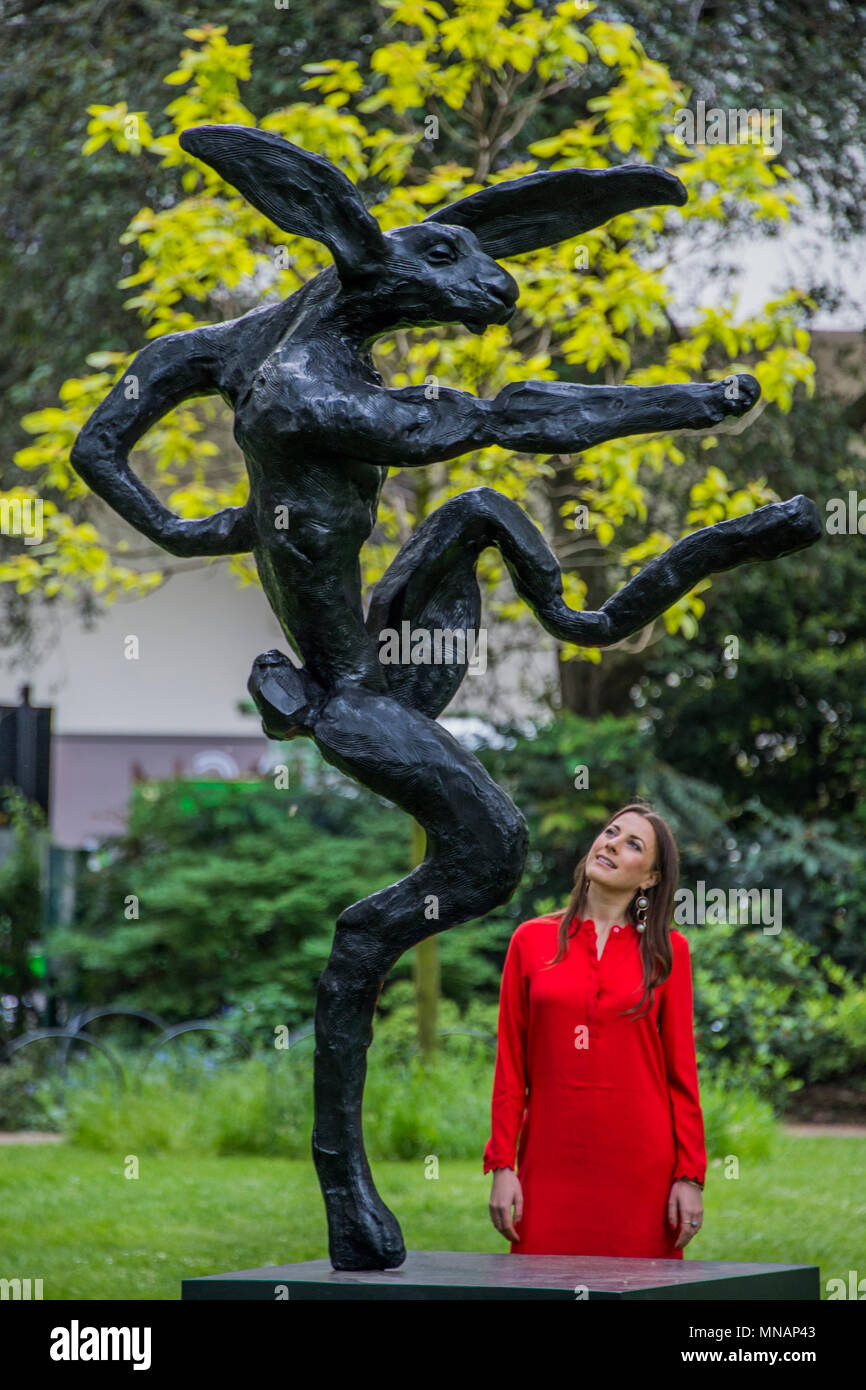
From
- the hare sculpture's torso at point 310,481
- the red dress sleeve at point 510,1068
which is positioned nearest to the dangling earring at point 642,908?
the red dress sleeve at point 510,1068

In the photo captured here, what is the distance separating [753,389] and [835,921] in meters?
8.53

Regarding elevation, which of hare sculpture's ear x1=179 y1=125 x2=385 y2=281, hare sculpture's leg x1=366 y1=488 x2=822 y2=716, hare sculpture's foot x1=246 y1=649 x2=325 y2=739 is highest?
hare sculpture's ear x1=179 y1=125 x2=385 y2=281

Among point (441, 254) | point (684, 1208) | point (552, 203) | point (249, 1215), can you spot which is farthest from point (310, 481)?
point (249, 1215)

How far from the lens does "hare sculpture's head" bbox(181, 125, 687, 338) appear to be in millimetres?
3406

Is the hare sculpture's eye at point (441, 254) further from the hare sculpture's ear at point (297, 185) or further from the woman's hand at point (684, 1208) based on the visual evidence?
the woman's hand at point (684, 1208)

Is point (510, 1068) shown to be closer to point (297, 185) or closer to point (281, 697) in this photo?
point (281, 697)

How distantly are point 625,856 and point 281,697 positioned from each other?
3.40ft

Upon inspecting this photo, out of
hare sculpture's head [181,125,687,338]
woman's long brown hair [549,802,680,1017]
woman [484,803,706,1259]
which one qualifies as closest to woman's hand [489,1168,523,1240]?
woman [484,803,706,1259]

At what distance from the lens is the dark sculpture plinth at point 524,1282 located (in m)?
2.96

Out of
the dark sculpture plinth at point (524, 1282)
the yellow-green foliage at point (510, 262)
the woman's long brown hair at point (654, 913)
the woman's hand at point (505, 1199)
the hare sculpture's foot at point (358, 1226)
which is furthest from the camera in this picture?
the yellow-green foliage at point (510, 262)

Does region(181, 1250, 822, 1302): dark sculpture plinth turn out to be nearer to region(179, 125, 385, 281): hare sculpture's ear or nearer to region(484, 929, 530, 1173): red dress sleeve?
region(484, 929, 530, 1173): red dress sleeve

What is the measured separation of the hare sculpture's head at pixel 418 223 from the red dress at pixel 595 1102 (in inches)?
63.2

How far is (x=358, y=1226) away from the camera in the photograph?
3.33 meters
